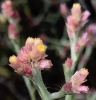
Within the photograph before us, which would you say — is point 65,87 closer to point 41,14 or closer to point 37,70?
point 37,70

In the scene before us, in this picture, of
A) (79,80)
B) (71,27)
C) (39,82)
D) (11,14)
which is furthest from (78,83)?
(11,14)

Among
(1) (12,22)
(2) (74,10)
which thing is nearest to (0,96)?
(1) (12,22)

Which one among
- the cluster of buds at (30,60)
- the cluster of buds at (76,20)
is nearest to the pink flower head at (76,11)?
the cluster of buds at (76,20)

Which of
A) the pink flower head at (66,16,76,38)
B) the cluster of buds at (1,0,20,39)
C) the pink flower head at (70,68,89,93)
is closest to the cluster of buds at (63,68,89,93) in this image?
the pink flower head at (70,68,89,93)

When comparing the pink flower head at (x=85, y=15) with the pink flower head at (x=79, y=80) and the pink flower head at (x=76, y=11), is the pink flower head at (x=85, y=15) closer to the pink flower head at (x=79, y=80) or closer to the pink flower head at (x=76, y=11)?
the pink flower head at (x=76, y=11)

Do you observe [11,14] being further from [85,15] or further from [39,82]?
[39,82]
